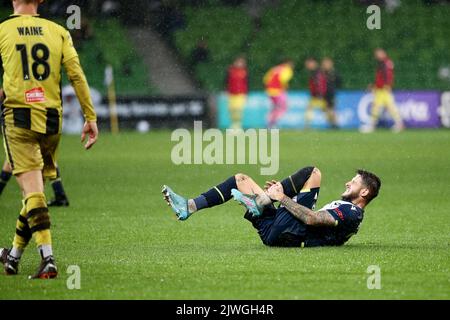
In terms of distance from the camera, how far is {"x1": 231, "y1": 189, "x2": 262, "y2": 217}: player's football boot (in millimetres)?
10312

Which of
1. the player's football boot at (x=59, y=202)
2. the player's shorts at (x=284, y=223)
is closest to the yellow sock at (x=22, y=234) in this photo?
the player's shorts at (x=284, y=223)

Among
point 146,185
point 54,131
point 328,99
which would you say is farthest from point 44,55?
point 328,99

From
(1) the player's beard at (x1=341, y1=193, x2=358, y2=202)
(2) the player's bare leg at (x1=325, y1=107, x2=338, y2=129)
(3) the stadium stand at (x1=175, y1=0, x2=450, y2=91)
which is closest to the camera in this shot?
(1) the player's beard at (x1=341, y1=193, x2=358, y2=202)

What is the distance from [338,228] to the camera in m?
10.5

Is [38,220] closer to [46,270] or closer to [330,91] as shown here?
[46,270]

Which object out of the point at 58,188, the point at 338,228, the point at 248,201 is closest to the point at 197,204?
the point at 248,201

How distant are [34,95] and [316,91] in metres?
25.8

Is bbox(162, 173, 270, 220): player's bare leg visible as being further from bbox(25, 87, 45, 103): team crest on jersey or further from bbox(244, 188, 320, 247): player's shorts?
bbox(25, 87, 45, 103): team crest on jersey

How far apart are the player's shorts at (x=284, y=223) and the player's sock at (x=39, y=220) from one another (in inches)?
95.1

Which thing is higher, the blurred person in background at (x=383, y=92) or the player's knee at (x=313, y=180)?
the blurred person in background at (x=383, y=92)

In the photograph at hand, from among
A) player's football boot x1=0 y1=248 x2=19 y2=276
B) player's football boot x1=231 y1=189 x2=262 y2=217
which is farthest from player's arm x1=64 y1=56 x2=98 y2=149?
player's football boot x1=231 y1=189 x2=262 y2=217

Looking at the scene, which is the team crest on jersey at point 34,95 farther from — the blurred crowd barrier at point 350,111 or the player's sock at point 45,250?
the blurred crowd barrier at point 350,111

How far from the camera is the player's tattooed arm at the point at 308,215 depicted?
10.1 metres

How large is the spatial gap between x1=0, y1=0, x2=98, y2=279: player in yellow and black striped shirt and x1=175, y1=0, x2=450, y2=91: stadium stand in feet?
97.6
